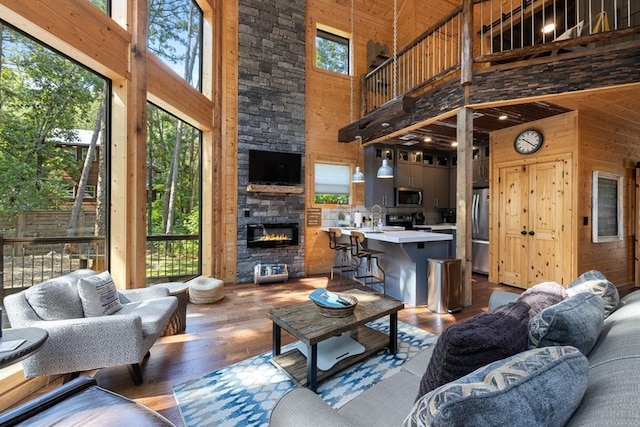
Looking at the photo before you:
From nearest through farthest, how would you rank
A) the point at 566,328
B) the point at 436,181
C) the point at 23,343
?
the point at 566,328 < the point at 23,343 < the point at 436,181

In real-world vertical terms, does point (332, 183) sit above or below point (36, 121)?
below

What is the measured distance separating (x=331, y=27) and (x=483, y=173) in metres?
4.55

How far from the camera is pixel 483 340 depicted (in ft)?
2.98

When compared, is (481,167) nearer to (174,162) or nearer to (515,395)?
(174,162)

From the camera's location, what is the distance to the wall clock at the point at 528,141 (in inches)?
179

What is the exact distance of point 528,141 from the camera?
15.4 feet

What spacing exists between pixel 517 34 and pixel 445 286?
19.9 ft

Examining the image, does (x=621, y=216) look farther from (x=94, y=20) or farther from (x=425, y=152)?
(x=94, y=20)

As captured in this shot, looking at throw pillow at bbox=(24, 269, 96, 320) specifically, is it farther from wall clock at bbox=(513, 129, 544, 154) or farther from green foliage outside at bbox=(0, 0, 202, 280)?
wall clock at bbox=(513, 129, 544, 154)

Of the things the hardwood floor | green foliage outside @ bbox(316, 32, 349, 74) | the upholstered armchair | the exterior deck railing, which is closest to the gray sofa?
the hardwood floor

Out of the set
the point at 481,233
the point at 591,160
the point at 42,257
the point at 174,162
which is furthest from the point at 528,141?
the point at 42,257

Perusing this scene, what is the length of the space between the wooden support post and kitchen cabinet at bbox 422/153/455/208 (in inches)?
117

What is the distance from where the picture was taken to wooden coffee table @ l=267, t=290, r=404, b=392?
6.55ft

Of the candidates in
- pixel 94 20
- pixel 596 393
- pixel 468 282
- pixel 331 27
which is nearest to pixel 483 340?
pixel 596 393
